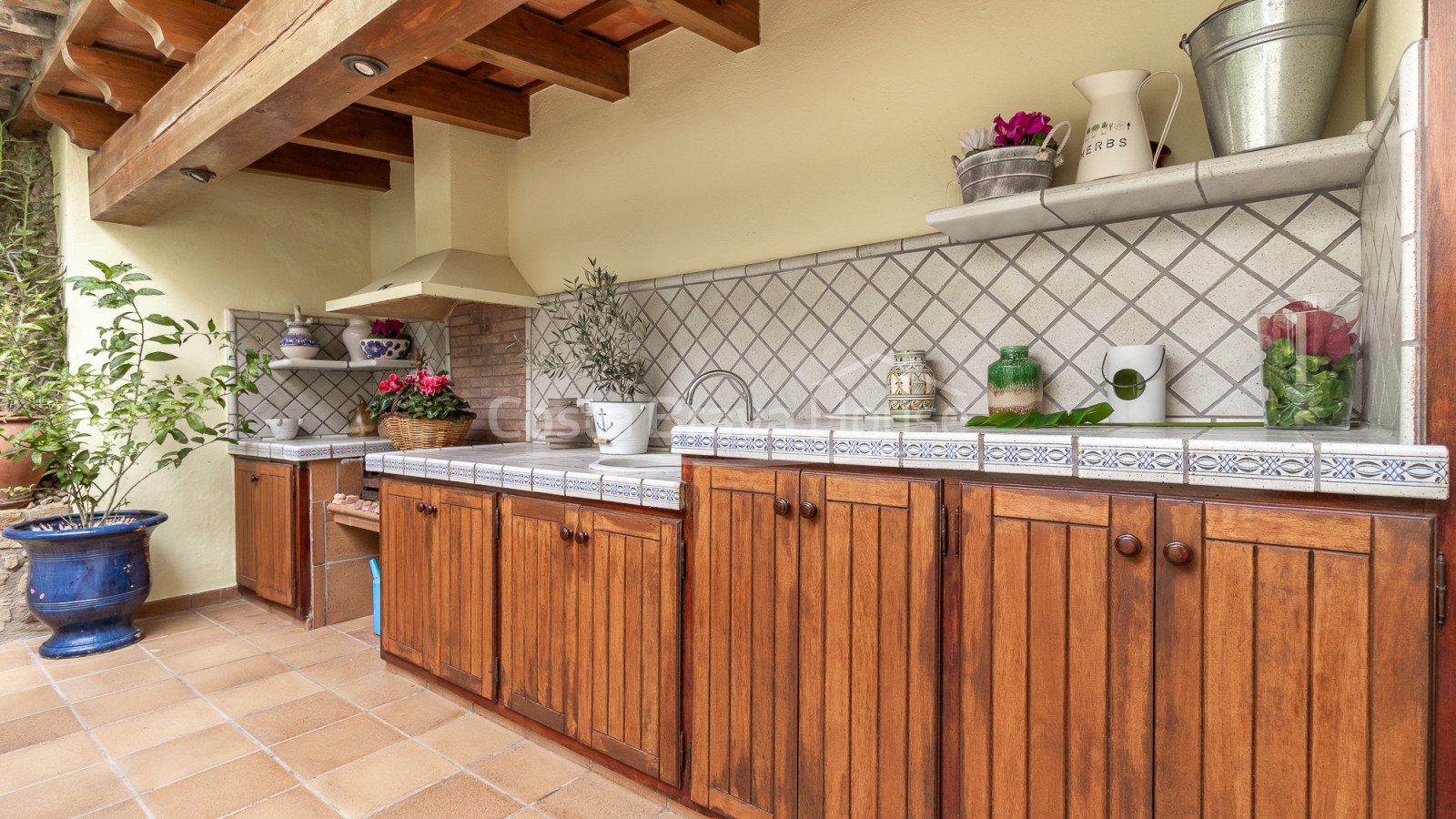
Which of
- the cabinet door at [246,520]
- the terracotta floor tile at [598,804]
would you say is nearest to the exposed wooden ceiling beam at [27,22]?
the cabinet door at [246,520]

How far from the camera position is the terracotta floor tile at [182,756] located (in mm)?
2070

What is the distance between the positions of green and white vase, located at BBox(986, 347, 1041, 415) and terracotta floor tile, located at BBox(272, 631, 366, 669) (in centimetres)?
289

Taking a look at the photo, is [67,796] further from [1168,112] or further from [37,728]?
[1168,112]

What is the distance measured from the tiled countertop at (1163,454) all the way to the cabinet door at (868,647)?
73 mm

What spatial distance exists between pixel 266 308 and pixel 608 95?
2596 mm

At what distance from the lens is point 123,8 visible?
230 cm

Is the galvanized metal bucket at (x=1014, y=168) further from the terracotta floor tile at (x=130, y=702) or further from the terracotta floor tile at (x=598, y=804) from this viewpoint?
the terracotta floor tile at (x=130, y=702)

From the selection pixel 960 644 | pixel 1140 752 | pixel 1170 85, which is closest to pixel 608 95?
pixel 1170 85

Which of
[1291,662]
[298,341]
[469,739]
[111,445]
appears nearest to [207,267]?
[298,341]

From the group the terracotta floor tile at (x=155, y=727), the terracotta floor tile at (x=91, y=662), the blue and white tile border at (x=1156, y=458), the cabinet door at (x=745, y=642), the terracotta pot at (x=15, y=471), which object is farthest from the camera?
the terracotta pot at (x=15, y=471)

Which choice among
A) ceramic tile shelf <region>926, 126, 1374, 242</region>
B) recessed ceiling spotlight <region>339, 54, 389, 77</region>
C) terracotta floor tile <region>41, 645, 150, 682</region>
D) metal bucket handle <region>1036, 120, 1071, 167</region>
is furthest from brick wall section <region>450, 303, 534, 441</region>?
metal bucket handle <region>1036, 120, 1071, 167</region>

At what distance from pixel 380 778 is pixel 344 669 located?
998mm

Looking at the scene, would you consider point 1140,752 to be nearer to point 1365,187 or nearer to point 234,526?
point 1365,187

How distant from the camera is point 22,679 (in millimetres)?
2826
